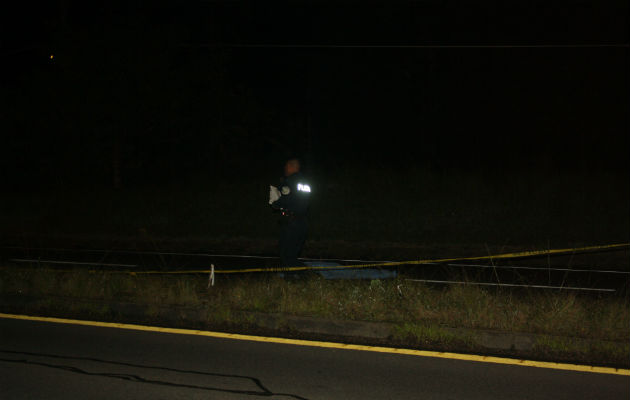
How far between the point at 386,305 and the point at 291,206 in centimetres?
240

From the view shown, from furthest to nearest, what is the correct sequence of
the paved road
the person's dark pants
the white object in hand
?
the person's dark pants
the white object in hand
the paved road

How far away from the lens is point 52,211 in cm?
2256

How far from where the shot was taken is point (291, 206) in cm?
896

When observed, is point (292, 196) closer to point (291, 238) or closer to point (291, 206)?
point (291, 206)

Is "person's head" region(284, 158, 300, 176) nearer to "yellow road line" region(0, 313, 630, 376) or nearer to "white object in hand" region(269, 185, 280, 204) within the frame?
"white object in hand" region(269, 185, 280, 204)

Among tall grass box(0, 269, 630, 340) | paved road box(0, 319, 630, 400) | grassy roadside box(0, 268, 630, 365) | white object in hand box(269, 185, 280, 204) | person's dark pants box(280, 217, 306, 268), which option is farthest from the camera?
person's dark pants box(280, 217, 306, 268)

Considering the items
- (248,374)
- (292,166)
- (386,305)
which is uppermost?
(292,166)

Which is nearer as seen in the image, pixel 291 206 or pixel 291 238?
pixel 291 206

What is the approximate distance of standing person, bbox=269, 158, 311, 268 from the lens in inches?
352

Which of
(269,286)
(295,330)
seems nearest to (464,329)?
(295,330)

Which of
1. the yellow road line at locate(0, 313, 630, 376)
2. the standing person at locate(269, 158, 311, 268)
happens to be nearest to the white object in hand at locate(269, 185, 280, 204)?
the standing person at locate(269, 158, 311, 268)

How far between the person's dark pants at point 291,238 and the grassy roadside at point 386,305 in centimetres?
68

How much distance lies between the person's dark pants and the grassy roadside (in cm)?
68

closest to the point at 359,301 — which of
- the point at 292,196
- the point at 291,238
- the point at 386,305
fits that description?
the point at 386,305
